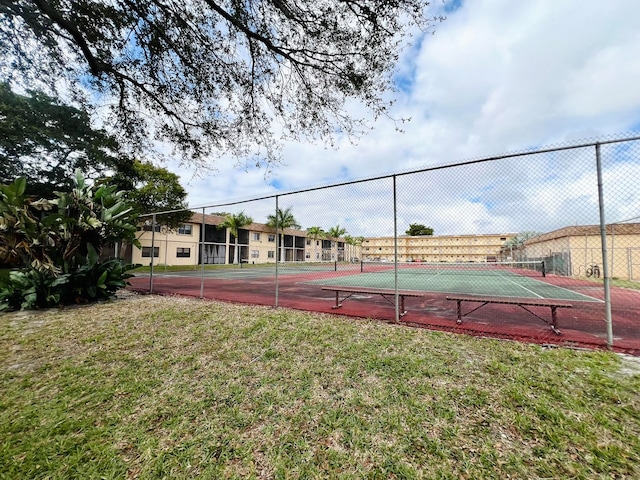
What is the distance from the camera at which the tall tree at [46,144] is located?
13.4m

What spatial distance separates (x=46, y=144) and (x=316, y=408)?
2207 centimetres

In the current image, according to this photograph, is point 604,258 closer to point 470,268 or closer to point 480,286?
point 470,268

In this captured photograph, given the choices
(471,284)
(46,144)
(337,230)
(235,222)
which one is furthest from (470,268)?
(235,222)

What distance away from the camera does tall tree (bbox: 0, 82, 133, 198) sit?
44.0 ft

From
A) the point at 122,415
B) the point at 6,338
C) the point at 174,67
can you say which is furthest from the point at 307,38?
the point at 6,338

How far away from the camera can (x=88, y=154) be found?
18.5 meters

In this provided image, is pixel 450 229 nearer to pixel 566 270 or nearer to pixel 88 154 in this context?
pixel 566 270

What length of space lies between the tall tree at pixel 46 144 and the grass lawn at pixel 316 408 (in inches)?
460

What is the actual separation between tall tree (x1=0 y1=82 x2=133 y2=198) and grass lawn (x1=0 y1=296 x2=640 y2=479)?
11.7 meters

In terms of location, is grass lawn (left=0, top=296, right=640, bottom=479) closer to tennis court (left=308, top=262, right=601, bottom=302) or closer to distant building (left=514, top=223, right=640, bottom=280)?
tennis court (left=308, top=262, right=601, bottom=302)

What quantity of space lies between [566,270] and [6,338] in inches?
901

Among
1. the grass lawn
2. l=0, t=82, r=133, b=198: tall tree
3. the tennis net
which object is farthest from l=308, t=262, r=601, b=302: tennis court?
l=0, t=82, r=133, b=198: tall tree

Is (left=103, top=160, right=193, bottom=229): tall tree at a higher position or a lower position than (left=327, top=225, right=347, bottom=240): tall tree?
higher

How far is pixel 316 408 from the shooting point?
261 centimetres
